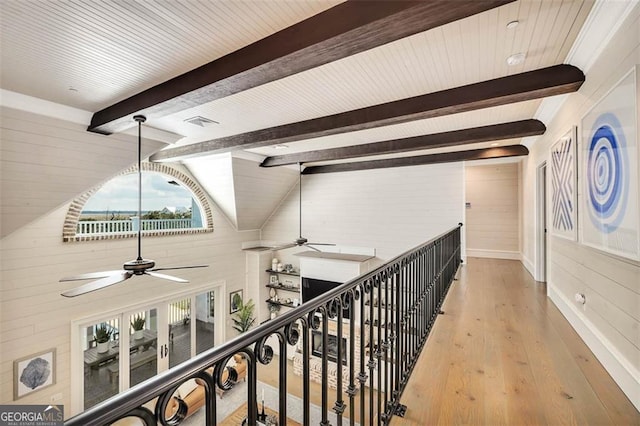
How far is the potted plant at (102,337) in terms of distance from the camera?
5.12 metres

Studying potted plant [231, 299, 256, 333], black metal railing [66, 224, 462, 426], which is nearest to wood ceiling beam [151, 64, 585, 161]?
black metal railing [66, 224, 462, 426]

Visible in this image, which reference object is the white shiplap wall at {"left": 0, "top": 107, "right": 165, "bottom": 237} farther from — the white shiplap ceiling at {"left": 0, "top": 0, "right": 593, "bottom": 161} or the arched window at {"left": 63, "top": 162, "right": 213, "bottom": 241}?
the arched window at {"left": 63, "top": 162, "right": 213, "bottom": 241}

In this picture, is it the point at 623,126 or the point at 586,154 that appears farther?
the point at 586,154

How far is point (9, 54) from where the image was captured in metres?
2.15

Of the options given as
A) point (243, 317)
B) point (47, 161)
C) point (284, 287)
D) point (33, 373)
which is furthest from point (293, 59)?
point (284, 287)

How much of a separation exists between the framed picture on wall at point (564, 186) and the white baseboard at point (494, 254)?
437 centimetres

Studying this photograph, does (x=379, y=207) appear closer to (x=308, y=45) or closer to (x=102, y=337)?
(x=308, y=45)

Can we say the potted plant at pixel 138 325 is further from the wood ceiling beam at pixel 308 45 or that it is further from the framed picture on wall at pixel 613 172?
the framed picture on wall at pixel 613 172

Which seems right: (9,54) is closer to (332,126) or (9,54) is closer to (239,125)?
(239,125)

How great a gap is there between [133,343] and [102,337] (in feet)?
1.97

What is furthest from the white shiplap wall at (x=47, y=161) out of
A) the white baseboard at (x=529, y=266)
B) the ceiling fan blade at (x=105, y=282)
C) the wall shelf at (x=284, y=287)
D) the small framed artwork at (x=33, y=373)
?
the white baseboard at (x=529, y=266)

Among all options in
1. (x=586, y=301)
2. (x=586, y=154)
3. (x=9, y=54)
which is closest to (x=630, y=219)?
(x=586, y=154)

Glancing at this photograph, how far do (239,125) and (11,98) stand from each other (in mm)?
2210

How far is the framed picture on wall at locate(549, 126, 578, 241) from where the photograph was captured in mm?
2656
